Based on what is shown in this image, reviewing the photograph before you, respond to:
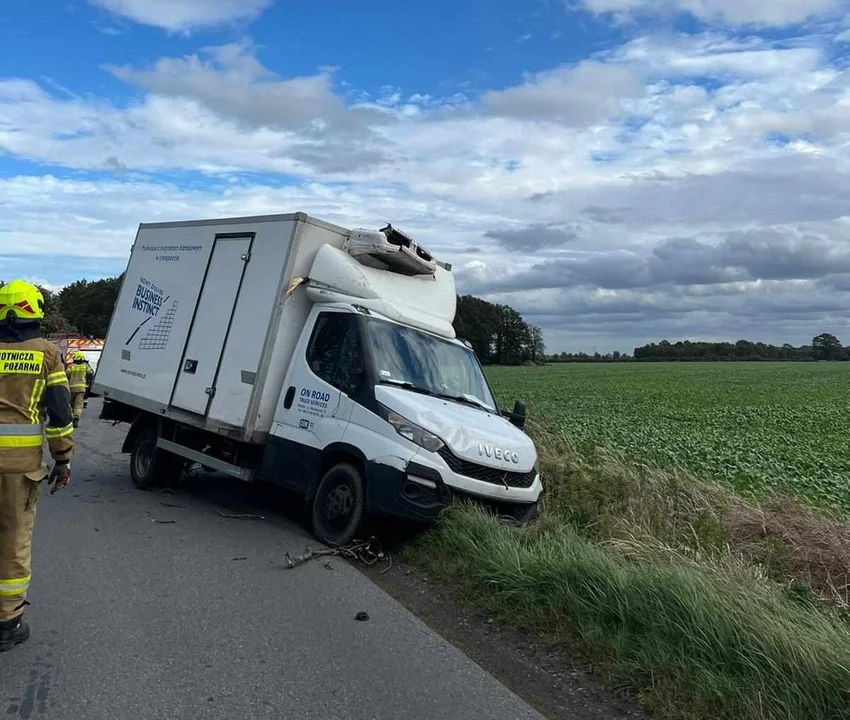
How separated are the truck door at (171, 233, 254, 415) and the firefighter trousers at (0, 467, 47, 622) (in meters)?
4.12

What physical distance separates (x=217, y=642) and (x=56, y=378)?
1.85 metres

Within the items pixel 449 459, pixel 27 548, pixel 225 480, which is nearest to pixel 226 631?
pixel 27 548

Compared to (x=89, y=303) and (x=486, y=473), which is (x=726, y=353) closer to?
(x=89, y=303)

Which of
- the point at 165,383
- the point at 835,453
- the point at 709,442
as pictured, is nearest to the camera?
the point at 165,383

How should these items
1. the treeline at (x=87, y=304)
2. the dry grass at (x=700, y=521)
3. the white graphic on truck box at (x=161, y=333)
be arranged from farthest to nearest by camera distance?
1. the treeline at (x=87, y=304)
2. the white graphic on truck box at (x=161, y=333)
3. the dry grass at (x=700, y=521)

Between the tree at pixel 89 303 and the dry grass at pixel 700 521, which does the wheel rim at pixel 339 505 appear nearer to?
the dry grass at pixel 700 521

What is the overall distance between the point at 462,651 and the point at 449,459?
7.21ft

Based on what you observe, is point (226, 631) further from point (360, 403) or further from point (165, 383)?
point (165, 383)

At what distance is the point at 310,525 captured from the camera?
8.25m

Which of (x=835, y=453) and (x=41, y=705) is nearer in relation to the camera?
(x=41, y=705)

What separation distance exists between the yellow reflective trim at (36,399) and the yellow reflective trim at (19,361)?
0.09 meters

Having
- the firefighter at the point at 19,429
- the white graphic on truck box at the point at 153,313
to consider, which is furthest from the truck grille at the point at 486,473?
the white graphic on truck box at the point at 153,313

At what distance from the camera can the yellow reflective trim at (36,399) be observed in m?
4.71

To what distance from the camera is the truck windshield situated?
7734mm
